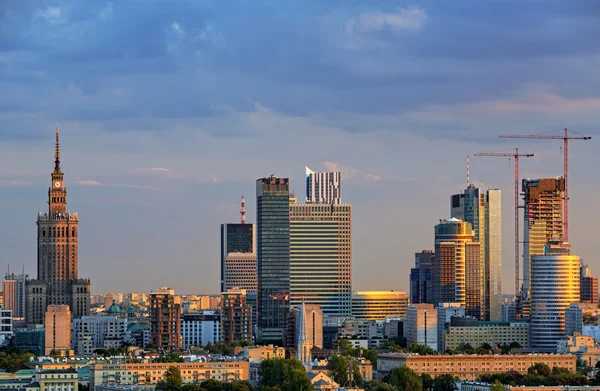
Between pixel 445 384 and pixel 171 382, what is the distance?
26222 millimetres

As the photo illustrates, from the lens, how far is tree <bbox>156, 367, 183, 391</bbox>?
153125mm

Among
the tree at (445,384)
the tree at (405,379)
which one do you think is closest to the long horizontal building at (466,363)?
the tree at (445,384)

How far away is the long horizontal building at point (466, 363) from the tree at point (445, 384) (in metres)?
11.0

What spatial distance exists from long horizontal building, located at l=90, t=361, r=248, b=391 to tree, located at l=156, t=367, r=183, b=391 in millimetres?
3131

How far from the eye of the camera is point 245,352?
639ft

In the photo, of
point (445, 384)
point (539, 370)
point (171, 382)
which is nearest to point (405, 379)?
point (445, 384)

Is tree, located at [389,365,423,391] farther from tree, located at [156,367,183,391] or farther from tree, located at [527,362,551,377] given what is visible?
tree, located at [156,367,183,391]

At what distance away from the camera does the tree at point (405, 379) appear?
6314 inches

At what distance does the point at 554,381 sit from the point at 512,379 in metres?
7.92

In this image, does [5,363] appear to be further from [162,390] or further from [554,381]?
[554,381]

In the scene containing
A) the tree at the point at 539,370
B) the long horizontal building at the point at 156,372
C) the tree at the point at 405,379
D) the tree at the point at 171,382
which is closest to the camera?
the tree at the point at 171,382

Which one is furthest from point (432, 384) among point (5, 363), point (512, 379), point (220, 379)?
point (5, 363)

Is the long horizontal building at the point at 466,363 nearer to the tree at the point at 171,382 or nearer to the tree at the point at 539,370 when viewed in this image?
the tree at the point at 539,370

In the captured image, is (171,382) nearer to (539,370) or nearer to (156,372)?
(156,372)
